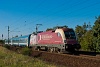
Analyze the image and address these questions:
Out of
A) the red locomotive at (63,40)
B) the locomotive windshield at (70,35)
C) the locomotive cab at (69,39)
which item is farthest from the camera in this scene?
the locomotive windshield at (70,35)

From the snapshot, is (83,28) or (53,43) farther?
(83,28)

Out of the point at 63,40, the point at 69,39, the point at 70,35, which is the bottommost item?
the point at 63,40

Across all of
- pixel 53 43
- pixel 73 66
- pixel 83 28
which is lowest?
pixel 73 66

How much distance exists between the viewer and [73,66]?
50.0 feet

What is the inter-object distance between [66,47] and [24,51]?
5.39 m

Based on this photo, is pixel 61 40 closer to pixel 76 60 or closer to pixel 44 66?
pixel 76 60

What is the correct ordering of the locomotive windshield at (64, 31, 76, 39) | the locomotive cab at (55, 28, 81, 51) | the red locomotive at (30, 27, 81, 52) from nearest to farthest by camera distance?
the locomotive cab at (55, 28, 81, 51)
the red locomotive at (30, 27, 81, 52)
the locomotive windshield at (64, 31, 76, 39)

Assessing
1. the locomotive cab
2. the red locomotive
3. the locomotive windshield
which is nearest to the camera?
the locomotive cab

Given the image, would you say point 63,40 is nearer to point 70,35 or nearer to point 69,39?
point 69,39

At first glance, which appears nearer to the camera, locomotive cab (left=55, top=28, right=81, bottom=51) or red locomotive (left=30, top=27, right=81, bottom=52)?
locomotive cab (left=55, top=28, right=81, bottom=51)

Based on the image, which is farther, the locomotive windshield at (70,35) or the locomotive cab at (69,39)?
the locomotive windshield at (70,35)

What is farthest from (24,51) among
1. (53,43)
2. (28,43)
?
(28,43)

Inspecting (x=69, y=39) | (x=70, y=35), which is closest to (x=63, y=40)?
(x=69, y=39)

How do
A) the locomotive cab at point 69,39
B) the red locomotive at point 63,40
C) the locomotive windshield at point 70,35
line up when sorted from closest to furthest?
the locomotive cab at point 69,39 → the red locomotive at point 63,40 → the locomotive windshield at point 70,35
